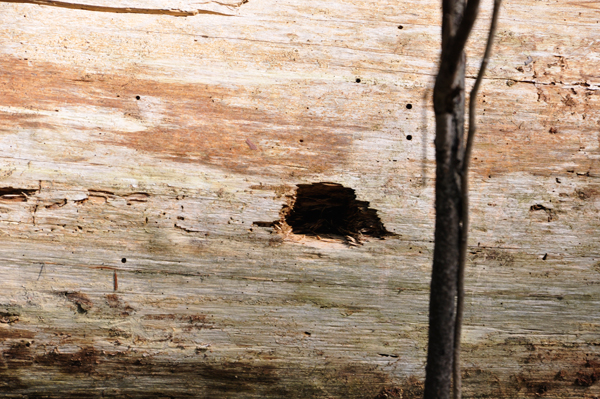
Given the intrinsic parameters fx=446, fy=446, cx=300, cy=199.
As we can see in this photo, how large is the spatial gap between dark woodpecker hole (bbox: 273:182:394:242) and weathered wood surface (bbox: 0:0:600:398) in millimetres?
52

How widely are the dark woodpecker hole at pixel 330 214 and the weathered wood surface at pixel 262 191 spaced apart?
0.17 feet

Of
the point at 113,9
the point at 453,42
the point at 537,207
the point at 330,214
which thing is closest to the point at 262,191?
the point at 330,214

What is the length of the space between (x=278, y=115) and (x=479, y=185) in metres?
1.06

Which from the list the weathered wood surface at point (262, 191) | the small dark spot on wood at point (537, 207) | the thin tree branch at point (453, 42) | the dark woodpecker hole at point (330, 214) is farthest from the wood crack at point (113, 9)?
the small dark spot on wood at point (537, 207)

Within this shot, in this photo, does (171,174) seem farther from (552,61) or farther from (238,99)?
(552,61)

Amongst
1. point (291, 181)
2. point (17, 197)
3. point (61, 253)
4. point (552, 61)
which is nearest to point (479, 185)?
point (552, 61)

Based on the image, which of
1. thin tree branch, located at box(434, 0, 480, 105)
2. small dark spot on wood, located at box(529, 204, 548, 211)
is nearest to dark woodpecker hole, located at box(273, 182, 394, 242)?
small dark spot on wood, located at box(529, 204, 548, 211)

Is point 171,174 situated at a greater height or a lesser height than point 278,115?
lesser

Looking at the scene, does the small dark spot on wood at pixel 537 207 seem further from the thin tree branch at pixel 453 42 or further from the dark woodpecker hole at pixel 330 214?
the thin tree branch at pixel 453 42

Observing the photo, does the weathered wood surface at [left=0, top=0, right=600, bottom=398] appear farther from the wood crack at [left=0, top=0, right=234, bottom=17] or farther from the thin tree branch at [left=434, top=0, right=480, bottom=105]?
the thin tree branch at [left=434, top=0, right=480, bottom=105]

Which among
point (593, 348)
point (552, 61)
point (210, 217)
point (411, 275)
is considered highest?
point (552, 61)

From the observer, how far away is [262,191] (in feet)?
7.20

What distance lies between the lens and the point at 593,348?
92.0 inches

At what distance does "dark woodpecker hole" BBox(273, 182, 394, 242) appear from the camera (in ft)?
7.35
